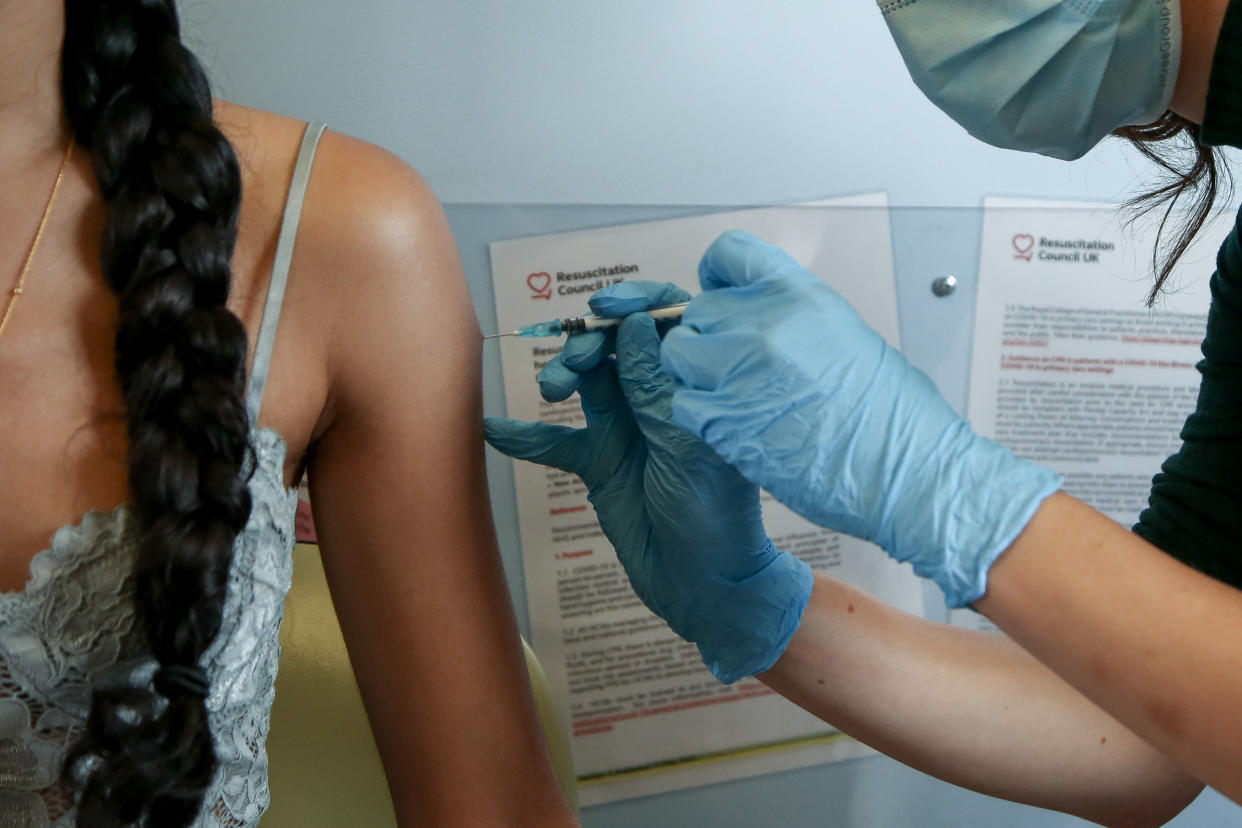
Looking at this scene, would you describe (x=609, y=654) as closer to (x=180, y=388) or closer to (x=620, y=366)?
(x=620, y=366)

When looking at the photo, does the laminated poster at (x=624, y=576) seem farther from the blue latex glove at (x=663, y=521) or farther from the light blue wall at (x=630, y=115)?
the blue latex glove at (x=663, y=521)

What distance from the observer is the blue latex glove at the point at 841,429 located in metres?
0.67

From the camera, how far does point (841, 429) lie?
2.31 feet

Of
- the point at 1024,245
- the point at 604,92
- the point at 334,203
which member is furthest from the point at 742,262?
the point at 1024,245

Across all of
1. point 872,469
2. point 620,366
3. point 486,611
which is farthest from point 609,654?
point 872,469

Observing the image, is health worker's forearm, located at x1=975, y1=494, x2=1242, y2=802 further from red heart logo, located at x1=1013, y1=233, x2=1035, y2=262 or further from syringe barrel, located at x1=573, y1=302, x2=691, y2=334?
red heart logo, located at x1=1013, y1=233, x2=1035, y2=262

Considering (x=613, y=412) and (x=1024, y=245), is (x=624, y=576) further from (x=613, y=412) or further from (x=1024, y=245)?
(x=1024, y=245)

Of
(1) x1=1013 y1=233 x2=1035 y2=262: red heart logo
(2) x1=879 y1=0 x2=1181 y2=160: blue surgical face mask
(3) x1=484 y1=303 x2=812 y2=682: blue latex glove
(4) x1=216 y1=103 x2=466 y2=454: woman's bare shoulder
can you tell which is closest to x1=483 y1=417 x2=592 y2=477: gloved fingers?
(3) x1=484 y1=303 x2=812 y2=682: blue latex glove

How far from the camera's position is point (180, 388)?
66 centimetres

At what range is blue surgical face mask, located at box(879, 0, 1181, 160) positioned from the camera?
2.44ft

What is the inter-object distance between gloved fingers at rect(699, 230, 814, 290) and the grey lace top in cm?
36

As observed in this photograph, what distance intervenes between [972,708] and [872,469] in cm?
42

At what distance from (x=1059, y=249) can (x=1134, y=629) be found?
84 centimetres

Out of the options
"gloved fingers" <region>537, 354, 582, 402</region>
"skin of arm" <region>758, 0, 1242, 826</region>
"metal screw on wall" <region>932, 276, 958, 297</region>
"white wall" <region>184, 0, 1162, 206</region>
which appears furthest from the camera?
"metal screw on wall" <region>932, 276, 958, 297</region>
